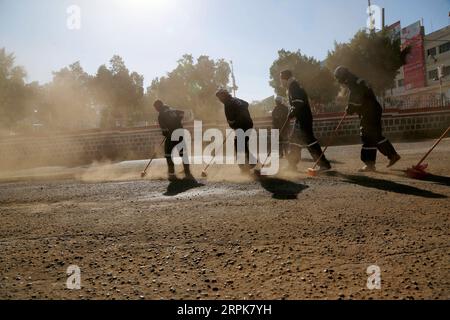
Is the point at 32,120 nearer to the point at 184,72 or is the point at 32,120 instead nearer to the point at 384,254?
the point at 184,72

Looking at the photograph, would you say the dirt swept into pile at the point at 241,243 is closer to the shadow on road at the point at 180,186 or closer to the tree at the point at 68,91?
the shadow on road at the point at 180,186

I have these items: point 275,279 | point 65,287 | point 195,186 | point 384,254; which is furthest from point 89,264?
point 195,186

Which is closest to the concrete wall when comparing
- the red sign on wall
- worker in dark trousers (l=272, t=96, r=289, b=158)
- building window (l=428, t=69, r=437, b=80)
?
worker in dark trousers (l=272, t=96, r=289, b=158)

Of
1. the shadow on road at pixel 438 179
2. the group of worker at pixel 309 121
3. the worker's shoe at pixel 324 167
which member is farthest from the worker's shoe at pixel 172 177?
the shadow on road at pixel 438 179

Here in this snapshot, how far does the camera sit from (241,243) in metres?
2.90

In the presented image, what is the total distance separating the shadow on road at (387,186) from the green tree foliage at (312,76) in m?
32.2

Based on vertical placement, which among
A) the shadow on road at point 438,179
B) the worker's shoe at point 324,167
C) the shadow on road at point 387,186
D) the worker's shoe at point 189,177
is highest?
the worker's shoe at point 324,167

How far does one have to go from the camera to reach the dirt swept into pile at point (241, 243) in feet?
6.93

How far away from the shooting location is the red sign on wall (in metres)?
44.3

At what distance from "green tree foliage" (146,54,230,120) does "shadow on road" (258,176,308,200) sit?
147 feet

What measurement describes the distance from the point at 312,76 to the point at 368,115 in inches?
1314

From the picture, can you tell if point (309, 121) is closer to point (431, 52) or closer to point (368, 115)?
point (368, 115)

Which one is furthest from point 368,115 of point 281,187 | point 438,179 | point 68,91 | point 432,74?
point 432,74

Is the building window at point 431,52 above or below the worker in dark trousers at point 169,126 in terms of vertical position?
above
